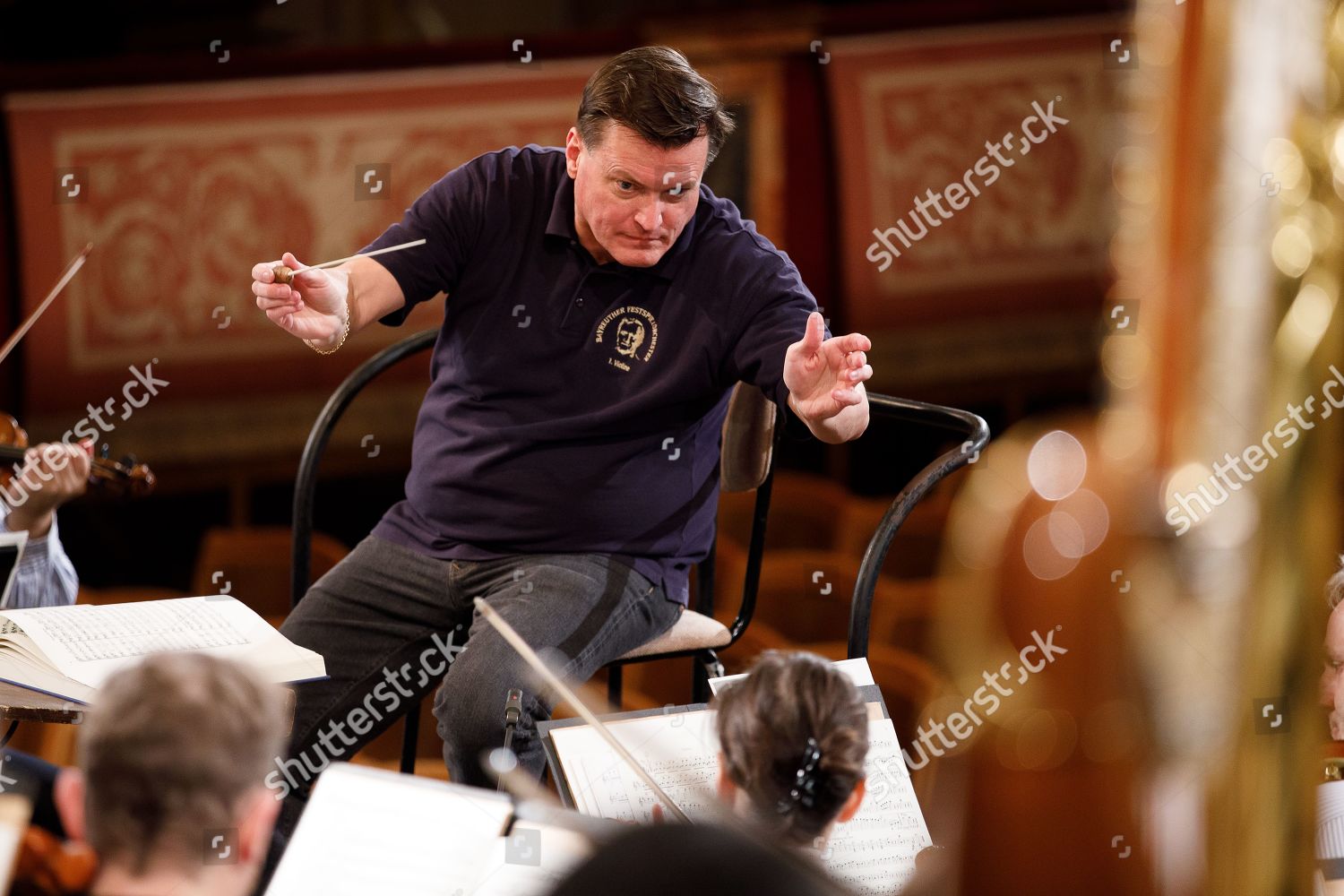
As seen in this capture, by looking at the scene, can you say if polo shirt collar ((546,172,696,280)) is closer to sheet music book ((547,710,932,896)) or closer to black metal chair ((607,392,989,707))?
black metal chair ((607,392,989,707))

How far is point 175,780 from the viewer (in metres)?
1.00

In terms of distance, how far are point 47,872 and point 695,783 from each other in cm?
64

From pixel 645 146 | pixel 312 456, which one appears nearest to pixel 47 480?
pixel 312 456

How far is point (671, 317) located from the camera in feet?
6.83

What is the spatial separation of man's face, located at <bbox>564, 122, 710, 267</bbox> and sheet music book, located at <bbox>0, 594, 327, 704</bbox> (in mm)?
752

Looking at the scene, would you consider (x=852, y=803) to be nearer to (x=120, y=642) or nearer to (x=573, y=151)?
(x=120, y=642)

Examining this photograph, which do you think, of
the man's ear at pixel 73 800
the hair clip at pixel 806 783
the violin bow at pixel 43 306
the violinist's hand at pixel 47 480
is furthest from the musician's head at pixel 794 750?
the violin bow at pixel 43 306

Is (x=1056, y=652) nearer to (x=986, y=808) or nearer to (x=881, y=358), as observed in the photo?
(x=986, y=808)

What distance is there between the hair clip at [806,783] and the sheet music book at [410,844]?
0.20 metres

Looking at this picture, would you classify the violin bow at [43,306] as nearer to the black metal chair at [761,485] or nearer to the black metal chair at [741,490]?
the black metal chair at [741,490]

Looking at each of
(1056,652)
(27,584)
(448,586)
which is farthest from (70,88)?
(1056,652)

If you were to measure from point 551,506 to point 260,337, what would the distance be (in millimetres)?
3056

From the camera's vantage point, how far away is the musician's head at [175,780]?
986 millimetres

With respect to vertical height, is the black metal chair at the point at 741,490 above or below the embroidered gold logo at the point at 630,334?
below
